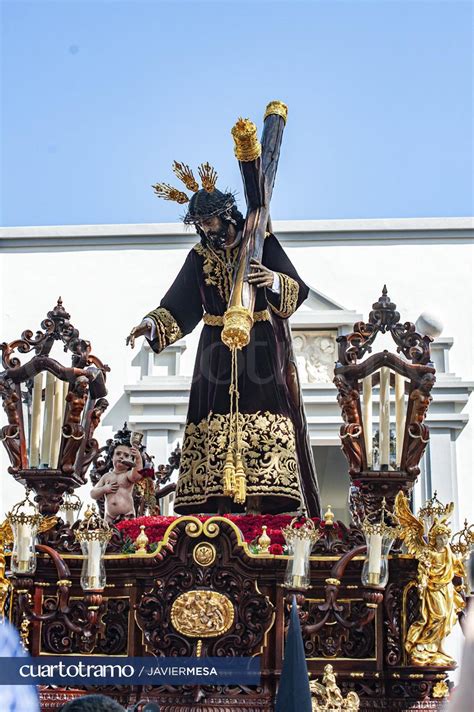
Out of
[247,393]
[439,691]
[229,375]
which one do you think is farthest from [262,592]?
[229,375]

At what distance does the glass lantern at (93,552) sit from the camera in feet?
26.0

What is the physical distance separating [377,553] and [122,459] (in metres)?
3.33

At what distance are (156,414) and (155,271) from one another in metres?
2.48

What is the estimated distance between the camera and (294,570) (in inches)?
298

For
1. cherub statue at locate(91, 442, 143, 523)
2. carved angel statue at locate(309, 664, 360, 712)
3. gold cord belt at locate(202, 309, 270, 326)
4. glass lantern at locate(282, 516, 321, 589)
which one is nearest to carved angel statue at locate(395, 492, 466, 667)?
carved angel statue at locate(309, 664, 360, 712)

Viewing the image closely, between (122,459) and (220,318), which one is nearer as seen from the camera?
(220,318)

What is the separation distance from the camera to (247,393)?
9.38 meters

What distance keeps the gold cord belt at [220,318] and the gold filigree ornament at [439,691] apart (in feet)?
11.1

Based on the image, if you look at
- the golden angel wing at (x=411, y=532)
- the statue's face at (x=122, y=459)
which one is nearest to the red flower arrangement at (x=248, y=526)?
the golden angel wing at (x=411, y=532)

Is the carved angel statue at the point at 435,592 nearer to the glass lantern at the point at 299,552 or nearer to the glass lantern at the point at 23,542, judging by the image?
the glass lantern at the point at 299,552

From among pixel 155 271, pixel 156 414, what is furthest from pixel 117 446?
pixel 155 271

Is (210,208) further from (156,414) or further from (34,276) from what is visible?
(34,276)

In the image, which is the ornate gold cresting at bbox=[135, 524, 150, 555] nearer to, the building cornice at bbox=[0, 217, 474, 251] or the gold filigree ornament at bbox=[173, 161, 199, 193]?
the gold filigree ornament at bbox=[173, 161, 199, 193]

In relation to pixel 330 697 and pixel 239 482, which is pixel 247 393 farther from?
pixel 330 697
